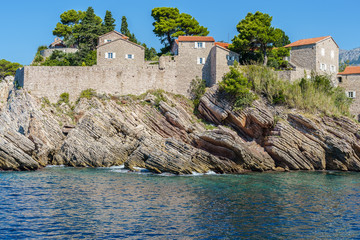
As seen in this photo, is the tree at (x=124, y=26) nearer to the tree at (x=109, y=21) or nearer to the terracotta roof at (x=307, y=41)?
the tree at (x=109, y=21)

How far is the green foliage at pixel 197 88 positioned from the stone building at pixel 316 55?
1264 cm

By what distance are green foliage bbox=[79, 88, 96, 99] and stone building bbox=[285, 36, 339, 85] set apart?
25708 mm

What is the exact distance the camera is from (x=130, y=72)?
160 ft

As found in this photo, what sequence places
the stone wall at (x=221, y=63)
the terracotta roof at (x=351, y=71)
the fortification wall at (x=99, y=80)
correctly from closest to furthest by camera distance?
1. the fortification wall at (x=99, y=80)
2. the stone wall at (x=221, y=63)
3. the terracotta roof at (x=351, y=71)

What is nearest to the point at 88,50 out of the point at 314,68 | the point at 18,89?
the point at 18,89

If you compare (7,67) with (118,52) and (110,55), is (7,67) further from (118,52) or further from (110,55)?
(118,52)

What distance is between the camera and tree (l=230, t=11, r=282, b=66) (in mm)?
49456

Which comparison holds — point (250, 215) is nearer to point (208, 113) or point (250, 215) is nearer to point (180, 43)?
point (208, 113)

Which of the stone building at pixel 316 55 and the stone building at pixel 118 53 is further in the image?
the stone building at pixel 316 55

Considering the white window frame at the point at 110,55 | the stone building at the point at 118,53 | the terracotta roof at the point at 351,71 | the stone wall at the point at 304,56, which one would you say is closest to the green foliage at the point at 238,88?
the stone wall at the point at 304,56

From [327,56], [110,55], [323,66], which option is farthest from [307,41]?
[110,55]

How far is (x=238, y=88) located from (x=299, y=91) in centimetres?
711

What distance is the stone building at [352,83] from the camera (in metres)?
51.0

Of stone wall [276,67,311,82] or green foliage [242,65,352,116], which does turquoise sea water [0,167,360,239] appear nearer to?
green foliage [242,65,352,116]
